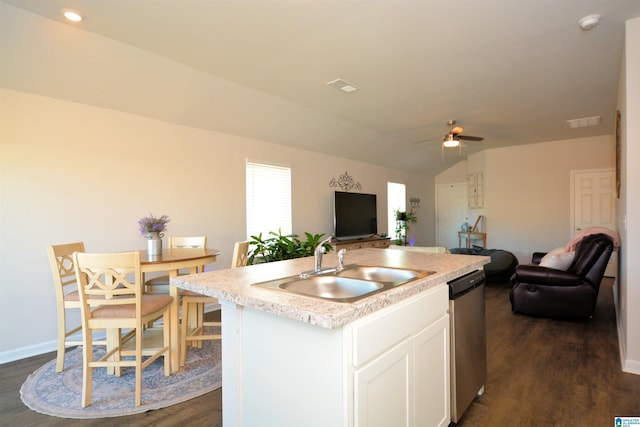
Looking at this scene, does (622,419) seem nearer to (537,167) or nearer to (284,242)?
(284,242)

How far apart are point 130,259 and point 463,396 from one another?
2.20 metres

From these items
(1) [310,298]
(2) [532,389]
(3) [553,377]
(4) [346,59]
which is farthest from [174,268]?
(3) [553,377]

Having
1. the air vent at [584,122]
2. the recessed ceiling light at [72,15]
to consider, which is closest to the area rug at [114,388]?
the recessed ceiling light at [72,15]

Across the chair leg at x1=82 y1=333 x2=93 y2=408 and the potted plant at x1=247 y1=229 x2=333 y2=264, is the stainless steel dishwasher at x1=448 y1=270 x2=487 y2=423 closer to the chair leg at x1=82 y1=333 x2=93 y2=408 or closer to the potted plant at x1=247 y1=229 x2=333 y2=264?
the chair leg at x1=82 y1=333 x2=93 y2=408

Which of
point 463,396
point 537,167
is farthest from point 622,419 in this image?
point 537,167

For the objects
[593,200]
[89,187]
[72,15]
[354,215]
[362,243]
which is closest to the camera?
[72,15]

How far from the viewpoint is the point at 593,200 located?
652 centimetres

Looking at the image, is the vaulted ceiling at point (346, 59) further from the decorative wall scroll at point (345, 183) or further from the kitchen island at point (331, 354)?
the kitchen island at point (331, 354)

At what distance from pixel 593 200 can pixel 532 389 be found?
587cm

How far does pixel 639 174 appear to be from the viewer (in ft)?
8.30

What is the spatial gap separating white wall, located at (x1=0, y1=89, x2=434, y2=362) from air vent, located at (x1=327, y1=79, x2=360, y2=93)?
4.97 feet

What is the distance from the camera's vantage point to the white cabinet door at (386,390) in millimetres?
1195

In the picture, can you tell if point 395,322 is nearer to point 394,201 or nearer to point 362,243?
point 362,243

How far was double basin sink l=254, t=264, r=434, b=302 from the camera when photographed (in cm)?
157
